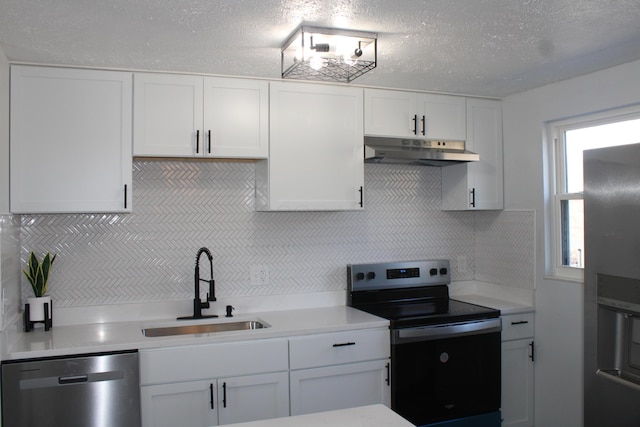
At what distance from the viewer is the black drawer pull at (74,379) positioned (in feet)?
8.07

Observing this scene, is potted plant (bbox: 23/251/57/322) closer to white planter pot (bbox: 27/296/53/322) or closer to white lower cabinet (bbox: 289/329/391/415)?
white planter pot (bbox: 27/296/53/322)

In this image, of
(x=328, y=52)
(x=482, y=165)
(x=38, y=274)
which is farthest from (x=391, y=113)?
(x=38, y=274)

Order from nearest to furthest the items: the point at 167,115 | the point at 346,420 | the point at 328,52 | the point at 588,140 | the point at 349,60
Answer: the point at 346,420 < the point at 328,52 < the point at 349,60 < the point at 167,115 < the point at 588,140

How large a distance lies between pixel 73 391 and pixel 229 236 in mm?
1244

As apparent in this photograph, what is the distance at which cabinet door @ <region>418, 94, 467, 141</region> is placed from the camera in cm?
350

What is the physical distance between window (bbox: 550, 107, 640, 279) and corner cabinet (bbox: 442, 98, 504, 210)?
402 mm

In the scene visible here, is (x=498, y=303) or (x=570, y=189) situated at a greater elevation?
(x=570, y=189)

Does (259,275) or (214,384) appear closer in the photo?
(214,384)

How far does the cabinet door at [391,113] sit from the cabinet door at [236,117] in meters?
0.66

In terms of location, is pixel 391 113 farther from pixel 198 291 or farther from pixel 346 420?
pixel 346 420

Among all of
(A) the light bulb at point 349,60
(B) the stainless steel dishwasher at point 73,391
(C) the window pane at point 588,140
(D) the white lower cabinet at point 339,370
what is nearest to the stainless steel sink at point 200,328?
(D) the white lower cabinet at point 339,370

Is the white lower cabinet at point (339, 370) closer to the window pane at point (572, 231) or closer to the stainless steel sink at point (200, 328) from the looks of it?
the stainless steel sink at point (200, 328)

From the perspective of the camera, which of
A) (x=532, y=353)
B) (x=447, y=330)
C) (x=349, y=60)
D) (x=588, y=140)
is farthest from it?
(x=532, y=353)

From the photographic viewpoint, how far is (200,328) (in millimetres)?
3170
